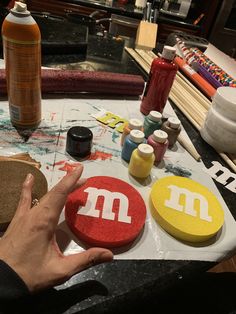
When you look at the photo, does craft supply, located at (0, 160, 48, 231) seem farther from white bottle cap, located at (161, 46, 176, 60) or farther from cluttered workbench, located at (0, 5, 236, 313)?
white bottle cap, located at (161, 46, 176, 60)

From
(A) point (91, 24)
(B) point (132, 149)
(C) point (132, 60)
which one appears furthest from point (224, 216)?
(A) point (91, 24)

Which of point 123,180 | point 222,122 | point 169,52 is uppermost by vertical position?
point 169,52

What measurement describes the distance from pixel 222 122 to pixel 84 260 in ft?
1.73

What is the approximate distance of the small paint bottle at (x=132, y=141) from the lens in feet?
2.10

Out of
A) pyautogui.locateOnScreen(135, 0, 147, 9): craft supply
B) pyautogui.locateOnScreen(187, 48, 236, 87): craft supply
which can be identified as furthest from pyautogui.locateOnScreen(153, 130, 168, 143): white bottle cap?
pyautogui.locateOnScreen(135, 0, 147, 9): craft supply

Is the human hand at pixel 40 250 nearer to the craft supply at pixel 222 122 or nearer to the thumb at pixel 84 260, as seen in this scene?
the thumb at pixel 84 260

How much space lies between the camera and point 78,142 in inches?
24.8

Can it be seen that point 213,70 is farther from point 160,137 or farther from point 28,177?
point 28,177

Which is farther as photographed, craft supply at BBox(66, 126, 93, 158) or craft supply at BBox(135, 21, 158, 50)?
craft supply at BBox(135, 21, 158, 50)

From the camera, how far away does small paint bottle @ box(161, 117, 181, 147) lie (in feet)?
2.35

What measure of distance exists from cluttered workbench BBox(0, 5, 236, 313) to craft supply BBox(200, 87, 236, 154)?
1.4 inches

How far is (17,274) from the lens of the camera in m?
0.35

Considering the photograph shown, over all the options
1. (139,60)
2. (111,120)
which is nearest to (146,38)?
(139,60)

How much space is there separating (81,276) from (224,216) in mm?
326
